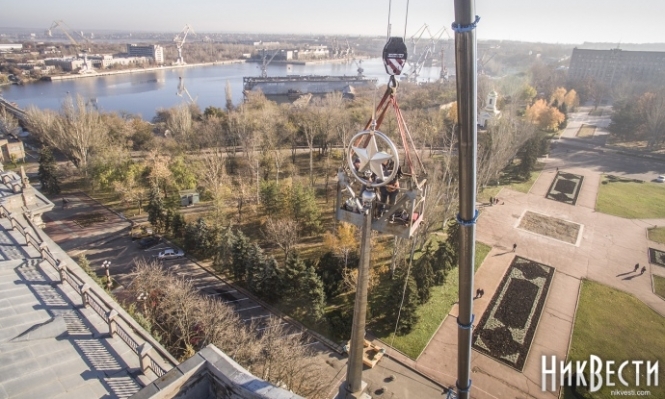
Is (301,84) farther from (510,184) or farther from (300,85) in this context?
(510,184)

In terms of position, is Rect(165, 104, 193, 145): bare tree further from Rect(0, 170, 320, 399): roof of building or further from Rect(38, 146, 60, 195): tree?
Rect(0, 170, 320, 399): roof of building

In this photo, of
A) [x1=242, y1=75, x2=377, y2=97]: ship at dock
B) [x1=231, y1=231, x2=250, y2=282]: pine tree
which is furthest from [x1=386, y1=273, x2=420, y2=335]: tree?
[x1=242, y1=75, x2=377, y2=97]: ship at dock

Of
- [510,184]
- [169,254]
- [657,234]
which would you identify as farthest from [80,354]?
[510,184]

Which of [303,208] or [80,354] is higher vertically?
[303,208]

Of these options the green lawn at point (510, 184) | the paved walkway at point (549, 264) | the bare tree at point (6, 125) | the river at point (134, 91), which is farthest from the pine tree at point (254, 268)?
the river at point (134, 91)

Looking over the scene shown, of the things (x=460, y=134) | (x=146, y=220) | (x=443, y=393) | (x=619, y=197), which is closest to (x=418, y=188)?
(x=460, y=134)

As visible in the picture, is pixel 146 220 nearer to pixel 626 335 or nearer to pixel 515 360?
pixel 515 360
